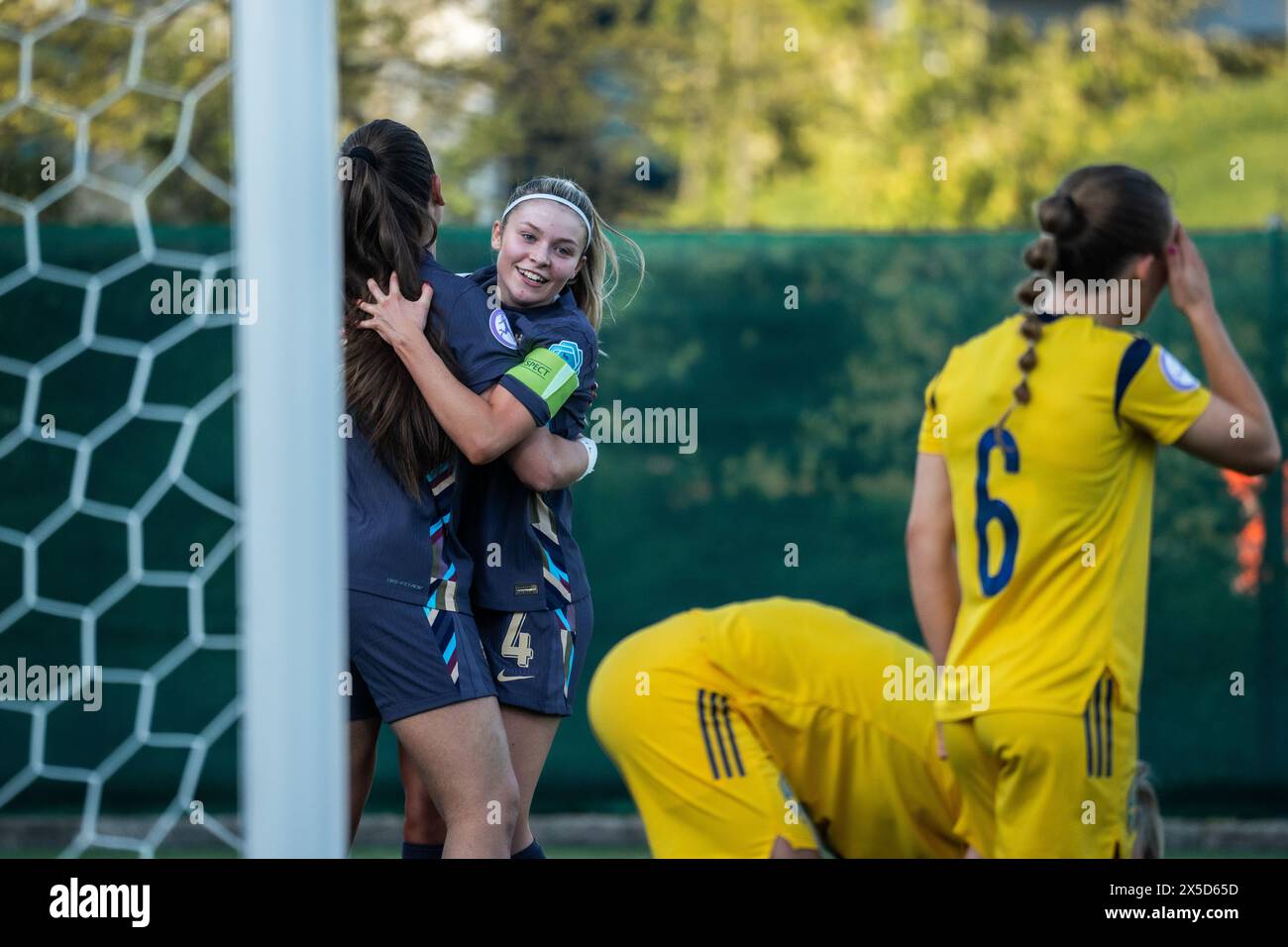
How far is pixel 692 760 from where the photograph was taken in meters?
3.36

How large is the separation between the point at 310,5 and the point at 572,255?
1.16m

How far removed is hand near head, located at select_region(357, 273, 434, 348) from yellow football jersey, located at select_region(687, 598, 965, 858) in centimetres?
105

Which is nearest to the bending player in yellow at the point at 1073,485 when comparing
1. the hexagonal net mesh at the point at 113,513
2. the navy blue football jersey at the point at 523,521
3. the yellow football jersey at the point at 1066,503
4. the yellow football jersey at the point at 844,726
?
the yellow football jersey at the point at 1066,503

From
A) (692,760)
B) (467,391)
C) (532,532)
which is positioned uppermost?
(467,391)

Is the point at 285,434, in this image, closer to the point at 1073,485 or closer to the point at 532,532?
the point at 532,532

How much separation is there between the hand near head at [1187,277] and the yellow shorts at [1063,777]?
2.50ft

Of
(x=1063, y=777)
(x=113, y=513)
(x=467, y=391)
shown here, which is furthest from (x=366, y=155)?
(x=113, y=513)

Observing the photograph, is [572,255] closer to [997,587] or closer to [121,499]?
[997,587]

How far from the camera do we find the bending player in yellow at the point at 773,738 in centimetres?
334

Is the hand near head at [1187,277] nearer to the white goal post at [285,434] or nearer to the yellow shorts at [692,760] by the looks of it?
the yellow shorts at [692,760]

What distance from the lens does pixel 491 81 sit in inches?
435

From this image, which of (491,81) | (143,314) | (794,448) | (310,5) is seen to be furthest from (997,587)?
(491,81)

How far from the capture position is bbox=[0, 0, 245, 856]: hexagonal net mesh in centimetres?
507

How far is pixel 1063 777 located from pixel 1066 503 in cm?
52
